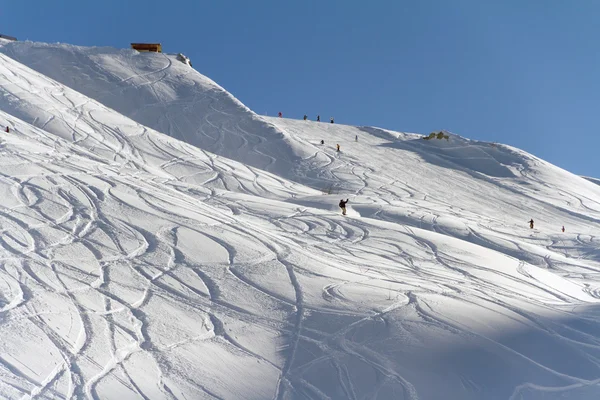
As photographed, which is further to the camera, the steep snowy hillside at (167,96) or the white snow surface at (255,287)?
the steep snowy hillside at (167,96)

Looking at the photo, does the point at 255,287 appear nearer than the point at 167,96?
Yes

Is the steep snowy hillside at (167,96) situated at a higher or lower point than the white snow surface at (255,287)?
higher

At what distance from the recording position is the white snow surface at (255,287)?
11.2m

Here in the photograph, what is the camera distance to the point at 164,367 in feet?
36.8

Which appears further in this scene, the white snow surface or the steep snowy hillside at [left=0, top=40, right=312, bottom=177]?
the steep snowy hillside at [left=0, top=40, right=312, bottom=177]

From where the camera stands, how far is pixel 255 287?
1474cm

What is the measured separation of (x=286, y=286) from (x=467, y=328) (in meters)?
3.99

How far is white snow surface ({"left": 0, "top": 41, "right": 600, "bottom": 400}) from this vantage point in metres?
11.2

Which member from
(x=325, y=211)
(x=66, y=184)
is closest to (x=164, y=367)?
(x=66, y=184)

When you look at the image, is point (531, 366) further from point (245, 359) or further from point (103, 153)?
point (103, 153)

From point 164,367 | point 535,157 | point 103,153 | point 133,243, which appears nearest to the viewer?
point 164,367

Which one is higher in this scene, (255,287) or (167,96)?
(167,96)

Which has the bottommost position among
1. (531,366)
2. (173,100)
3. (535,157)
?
(531,366)

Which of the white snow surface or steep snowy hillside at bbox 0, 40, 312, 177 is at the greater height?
steep snowy hillside at bbox 0, 40, 312, 177
